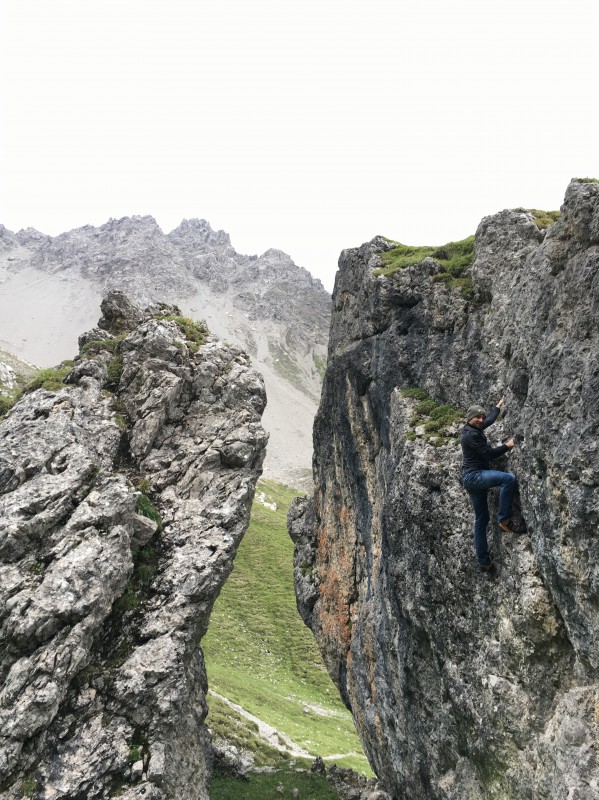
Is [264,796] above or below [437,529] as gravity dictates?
below

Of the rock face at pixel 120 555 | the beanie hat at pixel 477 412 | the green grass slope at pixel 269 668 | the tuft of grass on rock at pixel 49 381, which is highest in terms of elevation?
the beanie hat at pixel 477 412

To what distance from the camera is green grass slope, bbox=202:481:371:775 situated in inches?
1784

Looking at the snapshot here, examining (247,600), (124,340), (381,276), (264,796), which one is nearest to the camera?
(381,276)

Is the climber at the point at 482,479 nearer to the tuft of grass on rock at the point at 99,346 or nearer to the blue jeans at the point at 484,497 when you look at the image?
the blue jeans at the point at 484,497

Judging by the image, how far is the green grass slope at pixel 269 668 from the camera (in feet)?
149

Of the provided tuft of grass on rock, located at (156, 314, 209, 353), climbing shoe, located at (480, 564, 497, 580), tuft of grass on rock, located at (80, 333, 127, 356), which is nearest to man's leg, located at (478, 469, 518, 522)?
climbing shoe, located at (480, 564, 497, 580)

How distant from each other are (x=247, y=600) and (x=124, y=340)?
71.1m

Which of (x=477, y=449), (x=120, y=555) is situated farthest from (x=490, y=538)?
(x=120, y=555)

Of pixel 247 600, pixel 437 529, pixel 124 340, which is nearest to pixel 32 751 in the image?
pixel 437 529

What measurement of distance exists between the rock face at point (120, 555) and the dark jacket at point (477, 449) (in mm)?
14866

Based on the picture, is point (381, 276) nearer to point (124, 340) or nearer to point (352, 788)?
point (124, 340)

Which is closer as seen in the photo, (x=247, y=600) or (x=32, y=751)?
(x=32, y=751)

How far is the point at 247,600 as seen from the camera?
9169cm

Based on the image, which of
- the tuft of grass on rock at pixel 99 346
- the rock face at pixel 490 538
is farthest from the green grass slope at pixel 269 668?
the tuft of grass on rock at pixel 99 346
